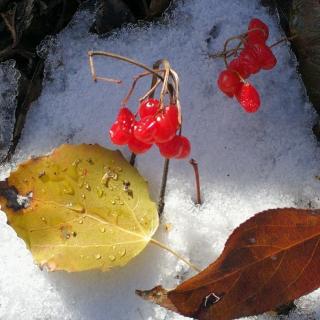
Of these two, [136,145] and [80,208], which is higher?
[136,145]

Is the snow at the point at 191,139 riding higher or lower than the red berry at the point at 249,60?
lower

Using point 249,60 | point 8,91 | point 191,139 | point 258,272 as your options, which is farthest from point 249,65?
point 8,91

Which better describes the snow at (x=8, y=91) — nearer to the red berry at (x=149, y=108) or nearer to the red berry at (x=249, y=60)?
the red berry at (x=149, y=108)

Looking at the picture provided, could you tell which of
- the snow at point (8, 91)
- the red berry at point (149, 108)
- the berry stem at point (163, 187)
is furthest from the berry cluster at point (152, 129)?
the snow at point (8, 91)

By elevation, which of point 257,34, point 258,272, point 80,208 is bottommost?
point 258,272

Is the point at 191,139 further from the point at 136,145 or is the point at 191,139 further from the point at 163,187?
the point at 136,145

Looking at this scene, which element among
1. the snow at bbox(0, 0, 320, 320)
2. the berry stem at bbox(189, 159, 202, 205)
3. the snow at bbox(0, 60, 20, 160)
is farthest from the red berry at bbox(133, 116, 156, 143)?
the snow at bbox(0, 60, 20, 160)
